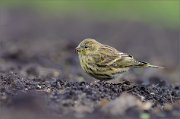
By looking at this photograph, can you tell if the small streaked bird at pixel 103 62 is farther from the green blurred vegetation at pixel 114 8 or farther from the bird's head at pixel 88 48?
the green blurred vegetation at pixel 114 8

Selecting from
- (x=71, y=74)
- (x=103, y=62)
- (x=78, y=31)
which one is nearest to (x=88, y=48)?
(x=103, y=62)

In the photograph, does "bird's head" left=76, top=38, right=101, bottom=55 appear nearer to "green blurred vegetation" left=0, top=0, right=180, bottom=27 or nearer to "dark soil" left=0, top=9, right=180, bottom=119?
"dark soil" left=0, top=9, right=180, bottom=119

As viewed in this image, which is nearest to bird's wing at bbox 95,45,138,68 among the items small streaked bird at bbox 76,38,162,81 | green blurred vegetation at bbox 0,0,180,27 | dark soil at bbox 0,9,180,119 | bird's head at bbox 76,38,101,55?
small streaked bird at bbox 76,38,162,81

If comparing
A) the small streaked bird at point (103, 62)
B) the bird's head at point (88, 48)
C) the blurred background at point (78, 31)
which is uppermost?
the blurred background at point (78, 31)

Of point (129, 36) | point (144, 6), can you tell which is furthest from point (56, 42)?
point (144, 6)

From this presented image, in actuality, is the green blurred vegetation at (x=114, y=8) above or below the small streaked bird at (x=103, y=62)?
above

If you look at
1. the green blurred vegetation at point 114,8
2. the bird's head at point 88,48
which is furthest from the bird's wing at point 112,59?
the green blurred vegetation at point 114,8

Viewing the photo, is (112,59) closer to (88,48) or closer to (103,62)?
(103,62)
